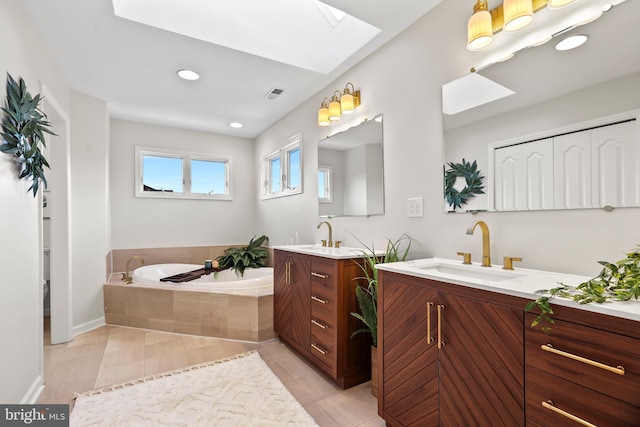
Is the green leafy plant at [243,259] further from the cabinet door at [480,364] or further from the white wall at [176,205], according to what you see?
the cabinet door at [480,364]

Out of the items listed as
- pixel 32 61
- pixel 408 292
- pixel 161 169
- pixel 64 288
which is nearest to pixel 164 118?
pixel 161 169

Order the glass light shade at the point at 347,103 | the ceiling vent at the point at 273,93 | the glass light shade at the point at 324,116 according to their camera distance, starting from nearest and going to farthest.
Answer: the glass light shade at the point at 347,103
the glass light shade at the point at 324,116
the ceiling vent at the point at 273,93

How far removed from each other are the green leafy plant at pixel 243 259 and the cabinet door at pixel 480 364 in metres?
3.09

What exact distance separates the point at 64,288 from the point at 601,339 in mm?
3745

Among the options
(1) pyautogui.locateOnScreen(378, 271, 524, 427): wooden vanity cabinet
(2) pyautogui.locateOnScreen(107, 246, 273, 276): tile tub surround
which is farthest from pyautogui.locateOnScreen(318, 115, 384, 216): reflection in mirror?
(2) pyautogui.locateOnScreen(107, 246, 273, 276): tile tub surround

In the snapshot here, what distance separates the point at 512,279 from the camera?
1300 mm

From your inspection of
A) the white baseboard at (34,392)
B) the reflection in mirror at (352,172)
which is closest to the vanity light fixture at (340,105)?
the reflection in mirror at (352,172)

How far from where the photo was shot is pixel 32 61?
2055 millimetres

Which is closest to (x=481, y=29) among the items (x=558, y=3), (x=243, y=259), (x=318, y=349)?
(x=558, y=3)

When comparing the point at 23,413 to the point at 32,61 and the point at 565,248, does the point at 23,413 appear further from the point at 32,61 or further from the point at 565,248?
the point at 565,248

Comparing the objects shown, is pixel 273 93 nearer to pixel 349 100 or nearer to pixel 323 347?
pixel 349 100

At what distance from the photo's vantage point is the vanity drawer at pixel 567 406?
0.81 metres

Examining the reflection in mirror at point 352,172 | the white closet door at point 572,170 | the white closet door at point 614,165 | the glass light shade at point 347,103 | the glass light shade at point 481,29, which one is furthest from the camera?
the glass light shade at point 347,103

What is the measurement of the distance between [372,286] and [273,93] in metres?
2.30
